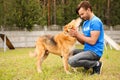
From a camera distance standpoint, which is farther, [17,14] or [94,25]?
[17,14]

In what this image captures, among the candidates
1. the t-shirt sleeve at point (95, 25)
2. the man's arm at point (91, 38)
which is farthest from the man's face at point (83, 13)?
the man's arm at point (91, 38)

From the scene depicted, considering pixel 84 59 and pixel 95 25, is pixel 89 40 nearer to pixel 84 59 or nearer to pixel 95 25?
pixel 95 25

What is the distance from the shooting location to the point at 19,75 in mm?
7754

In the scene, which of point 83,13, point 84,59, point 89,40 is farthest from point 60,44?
point 83,13

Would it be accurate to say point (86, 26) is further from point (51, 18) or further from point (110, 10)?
point (110, 10)

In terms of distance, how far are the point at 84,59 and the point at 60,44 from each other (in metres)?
0.79

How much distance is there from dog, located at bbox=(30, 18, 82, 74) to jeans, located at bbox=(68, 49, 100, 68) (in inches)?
14.6

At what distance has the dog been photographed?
753 cm

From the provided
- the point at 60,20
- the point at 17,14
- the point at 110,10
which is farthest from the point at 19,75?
the point at 110,10

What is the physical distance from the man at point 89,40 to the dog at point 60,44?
247mm

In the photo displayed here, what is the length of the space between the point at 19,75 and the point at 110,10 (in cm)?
Answer: 2426

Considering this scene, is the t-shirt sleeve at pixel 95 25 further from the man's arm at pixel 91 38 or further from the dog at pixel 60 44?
the dog at pixel 60 44

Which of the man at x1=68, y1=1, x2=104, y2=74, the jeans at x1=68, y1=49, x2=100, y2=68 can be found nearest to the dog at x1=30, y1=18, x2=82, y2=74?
the man at x1=68, y1=1, x2=104, y2=74

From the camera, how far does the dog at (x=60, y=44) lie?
7531mm
